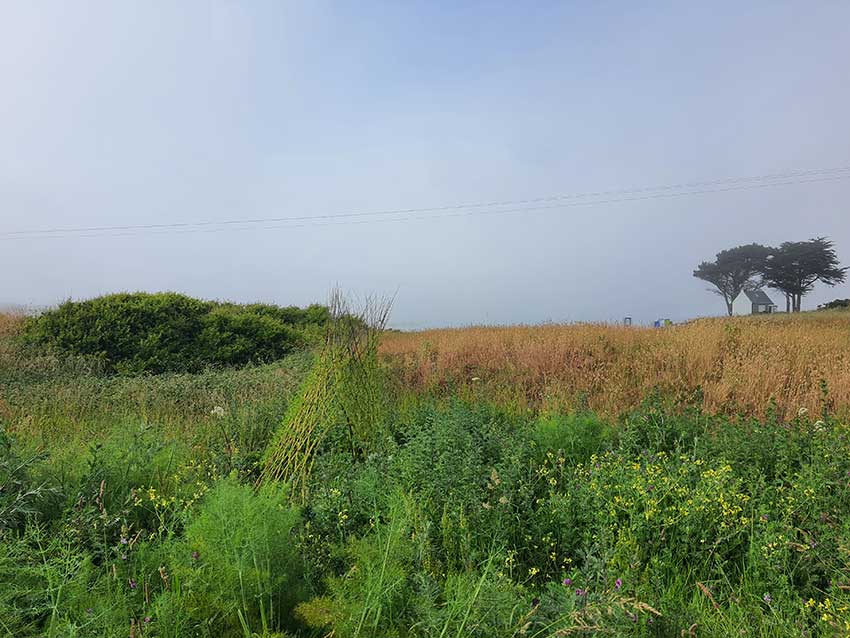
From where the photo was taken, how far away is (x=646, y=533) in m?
3.18

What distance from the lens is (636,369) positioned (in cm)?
891

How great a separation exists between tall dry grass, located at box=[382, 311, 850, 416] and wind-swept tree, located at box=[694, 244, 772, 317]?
43131 mm

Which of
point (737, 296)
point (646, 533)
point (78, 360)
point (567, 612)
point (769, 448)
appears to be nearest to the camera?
point (567, 612)

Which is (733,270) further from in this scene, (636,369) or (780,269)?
(636,369)

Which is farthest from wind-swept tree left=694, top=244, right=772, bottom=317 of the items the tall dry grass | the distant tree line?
the tall dry grass

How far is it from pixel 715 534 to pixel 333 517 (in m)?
2.27

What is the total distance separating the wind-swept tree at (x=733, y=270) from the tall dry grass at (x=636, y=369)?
43.1 meters

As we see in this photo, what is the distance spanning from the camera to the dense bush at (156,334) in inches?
540

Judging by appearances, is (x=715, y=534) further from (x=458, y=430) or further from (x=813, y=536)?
(x=458, y=430)

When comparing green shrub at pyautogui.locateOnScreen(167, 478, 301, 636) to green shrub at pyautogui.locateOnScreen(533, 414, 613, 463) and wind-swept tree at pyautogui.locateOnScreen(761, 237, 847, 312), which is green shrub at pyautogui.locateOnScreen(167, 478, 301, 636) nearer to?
green shrub at pyautogui.locateOnScreen(533, 414, 613, 463)

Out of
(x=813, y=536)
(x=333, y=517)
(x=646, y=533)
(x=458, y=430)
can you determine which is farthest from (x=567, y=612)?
(x=458, y=430)

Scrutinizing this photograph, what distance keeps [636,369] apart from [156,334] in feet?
37.4

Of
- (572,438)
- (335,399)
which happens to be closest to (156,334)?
(335,399)

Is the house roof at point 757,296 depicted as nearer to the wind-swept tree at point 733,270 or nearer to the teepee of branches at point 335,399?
the wind-swept tree at point 733,270
